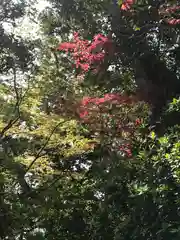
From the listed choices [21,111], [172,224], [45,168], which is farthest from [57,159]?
[172,224]

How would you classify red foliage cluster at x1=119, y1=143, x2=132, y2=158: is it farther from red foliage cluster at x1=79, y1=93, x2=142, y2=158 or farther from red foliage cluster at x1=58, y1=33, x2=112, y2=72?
red foliage cluster at x1=58, y1=33, x2=112, y2=72

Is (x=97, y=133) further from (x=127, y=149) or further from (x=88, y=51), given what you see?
(x=88, y=51)

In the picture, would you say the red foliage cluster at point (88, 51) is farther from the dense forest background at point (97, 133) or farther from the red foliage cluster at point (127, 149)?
the red foliage cluster at point (127, 149)

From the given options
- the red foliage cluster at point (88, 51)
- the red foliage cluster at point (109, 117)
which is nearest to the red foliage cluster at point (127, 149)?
the red foliage cluster at point (109, 117)

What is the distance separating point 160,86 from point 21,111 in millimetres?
3541

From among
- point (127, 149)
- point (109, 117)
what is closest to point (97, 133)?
point (109, 117)

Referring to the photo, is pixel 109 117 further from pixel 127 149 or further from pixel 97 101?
pixel 127 149

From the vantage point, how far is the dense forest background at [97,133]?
4.45 meters

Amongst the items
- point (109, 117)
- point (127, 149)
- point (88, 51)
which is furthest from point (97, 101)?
point (88, 51)

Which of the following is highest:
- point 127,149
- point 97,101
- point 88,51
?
point 88,51

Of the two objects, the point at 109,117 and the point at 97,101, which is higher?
the point at 97,101

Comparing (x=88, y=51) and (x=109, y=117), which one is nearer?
(x=109, y=117)

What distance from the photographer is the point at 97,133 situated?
18.2ft

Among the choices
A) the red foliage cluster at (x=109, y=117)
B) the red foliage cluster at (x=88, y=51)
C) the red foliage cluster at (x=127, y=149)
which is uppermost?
the red foliage cluster at (x=88, y=51)
